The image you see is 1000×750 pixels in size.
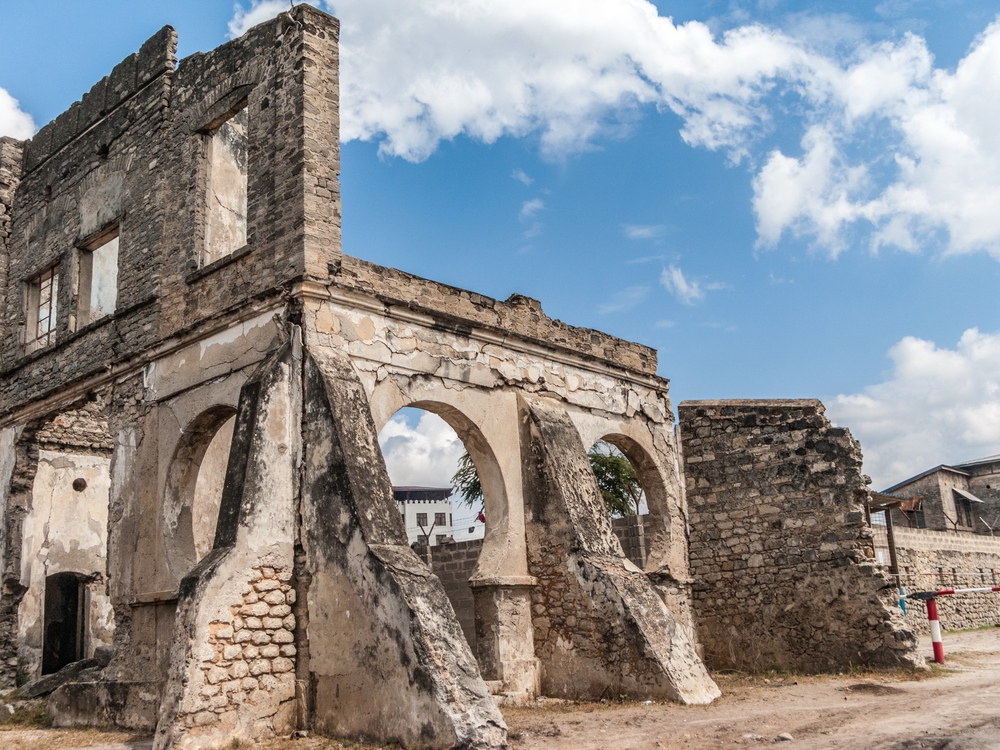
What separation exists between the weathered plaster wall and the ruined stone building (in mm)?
2144

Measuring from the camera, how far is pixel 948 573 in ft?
72.1

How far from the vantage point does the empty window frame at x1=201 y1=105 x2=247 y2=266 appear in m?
11.5

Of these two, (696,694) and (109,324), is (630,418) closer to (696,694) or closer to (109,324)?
(696,694)

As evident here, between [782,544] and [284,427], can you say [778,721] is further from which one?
[284,427]

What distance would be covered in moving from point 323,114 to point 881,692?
8719mm

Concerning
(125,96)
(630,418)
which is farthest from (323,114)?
(630,418)

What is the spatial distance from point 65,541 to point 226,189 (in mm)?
8499

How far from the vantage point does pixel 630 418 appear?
13.2 meters

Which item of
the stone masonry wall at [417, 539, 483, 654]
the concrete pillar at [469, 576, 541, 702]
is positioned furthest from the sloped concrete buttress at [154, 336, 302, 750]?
the stone masonry wall at [417, 539, 483, 654]

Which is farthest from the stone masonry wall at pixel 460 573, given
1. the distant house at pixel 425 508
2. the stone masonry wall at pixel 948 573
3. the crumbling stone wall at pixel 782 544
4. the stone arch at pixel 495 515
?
the distant house at pixel 425 508

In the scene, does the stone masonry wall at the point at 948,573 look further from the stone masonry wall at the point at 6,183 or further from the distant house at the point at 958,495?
the stone masonry wall at the point at 6,183

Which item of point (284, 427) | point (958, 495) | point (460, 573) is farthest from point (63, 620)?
point (958, 495)

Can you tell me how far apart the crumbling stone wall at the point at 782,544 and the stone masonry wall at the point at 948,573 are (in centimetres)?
833

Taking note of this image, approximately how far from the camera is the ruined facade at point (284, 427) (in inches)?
312
